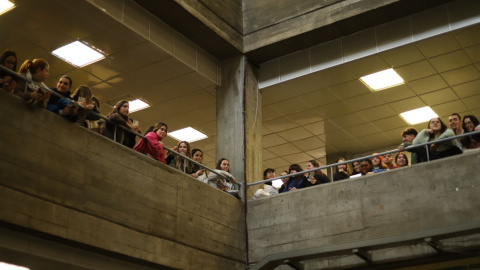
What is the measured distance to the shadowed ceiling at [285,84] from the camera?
48.3ft

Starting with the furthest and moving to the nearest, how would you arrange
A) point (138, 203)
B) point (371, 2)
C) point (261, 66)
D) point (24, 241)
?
point (261, 66) → point (371, 2) → point (138, 203) → point (24, 241)

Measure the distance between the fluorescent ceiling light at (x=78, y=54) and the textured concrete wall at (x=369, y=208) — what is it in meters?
→ 5.29

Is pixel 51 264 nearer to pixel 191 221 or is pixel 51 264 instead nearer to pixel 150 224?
pixel 150 224

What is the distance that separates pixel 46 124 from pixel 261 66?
26.4ft

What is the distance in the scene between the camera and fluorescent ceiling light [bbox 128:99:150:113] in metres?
18.1

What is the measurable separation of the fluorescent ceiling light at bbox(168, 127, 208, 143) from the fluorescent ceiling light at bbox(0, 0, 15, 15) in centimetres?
745

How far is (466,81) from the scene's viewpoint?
688 inches

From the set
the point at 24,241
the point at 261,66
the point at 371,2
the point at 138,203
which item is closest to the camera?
the point at 24,241

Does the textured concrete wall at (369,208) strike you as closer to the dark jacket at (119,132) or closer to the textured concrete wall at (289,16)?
the dark jacket at (119,132)

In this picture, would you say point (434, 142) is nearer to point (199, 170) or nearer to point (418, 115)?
point (199, 170)

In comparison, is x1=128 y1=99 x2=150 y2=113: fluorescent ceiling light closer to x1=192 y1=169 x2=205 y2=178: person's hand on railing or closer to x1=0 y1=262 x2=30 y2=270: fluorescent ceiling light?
x1=192 y1=169 x2=205 y2=178: person's hand on railing

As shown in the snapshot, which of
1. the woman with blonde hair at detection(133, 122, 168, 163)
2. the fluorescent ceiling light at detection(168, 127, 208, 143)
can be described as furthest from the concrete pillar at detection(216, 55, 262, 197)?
the fluorescent ceiling light at detection(168, 127, 208, 143)

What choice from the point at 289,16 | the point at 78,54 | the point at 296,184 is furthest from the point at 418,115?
the point at 78,54

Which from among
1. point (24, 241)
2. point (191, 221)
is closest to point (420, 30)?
point (191, 221)
